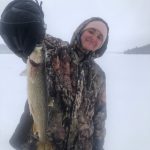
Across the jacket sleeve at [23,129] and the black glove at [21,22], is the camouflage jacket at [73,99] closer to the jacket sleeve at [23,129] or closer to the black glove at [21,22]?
the jacket sleeve at [23,129]

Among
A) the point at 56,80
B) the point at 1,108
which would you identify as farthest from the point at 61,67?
the point at 1,108

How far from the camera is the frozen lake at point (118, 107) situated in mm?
6973

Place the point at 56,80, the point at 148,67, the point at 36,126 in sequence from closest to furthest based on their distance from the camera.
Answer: the point at 36,126, the point at 56,80, the point at 148,67

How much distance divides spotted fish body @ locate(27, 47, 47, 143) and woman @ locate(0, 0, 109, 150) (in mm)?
352

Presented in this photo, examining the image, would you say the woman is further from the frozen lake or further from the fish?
the frozen lake

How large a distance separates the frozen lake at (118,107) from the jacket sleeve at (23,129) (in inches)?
81.3

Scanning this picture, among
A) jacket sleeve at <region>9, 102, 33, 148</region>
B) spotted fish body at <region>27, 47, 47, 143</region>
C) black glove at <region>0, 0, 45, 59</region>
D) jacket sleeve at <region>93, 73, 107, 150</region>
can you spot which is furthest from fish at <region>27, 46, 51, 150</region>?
jacket sleeve at <region>93, 73, 107, 150</region>

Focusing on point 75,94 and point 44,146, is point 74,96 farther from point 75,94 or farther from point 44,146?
point 44,146

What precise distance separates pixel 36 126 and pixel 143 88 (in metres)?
9.50

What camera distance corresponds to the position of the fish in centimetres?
312

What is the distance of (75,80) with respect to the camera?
13.5ft

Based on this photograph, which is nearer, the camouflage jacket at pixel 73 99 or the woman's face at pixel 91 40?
the camouflage jacket at pixel 73 99

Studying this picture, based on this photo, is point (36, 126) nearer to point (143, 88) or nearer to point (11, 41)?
point (11, 41)

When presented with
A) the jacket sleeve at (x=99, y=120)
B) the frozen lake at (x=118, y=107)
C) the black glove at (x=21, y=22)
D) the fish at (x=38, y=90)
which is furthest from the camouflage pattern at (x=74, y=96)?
the frozen lake at (x=118, y=107)
